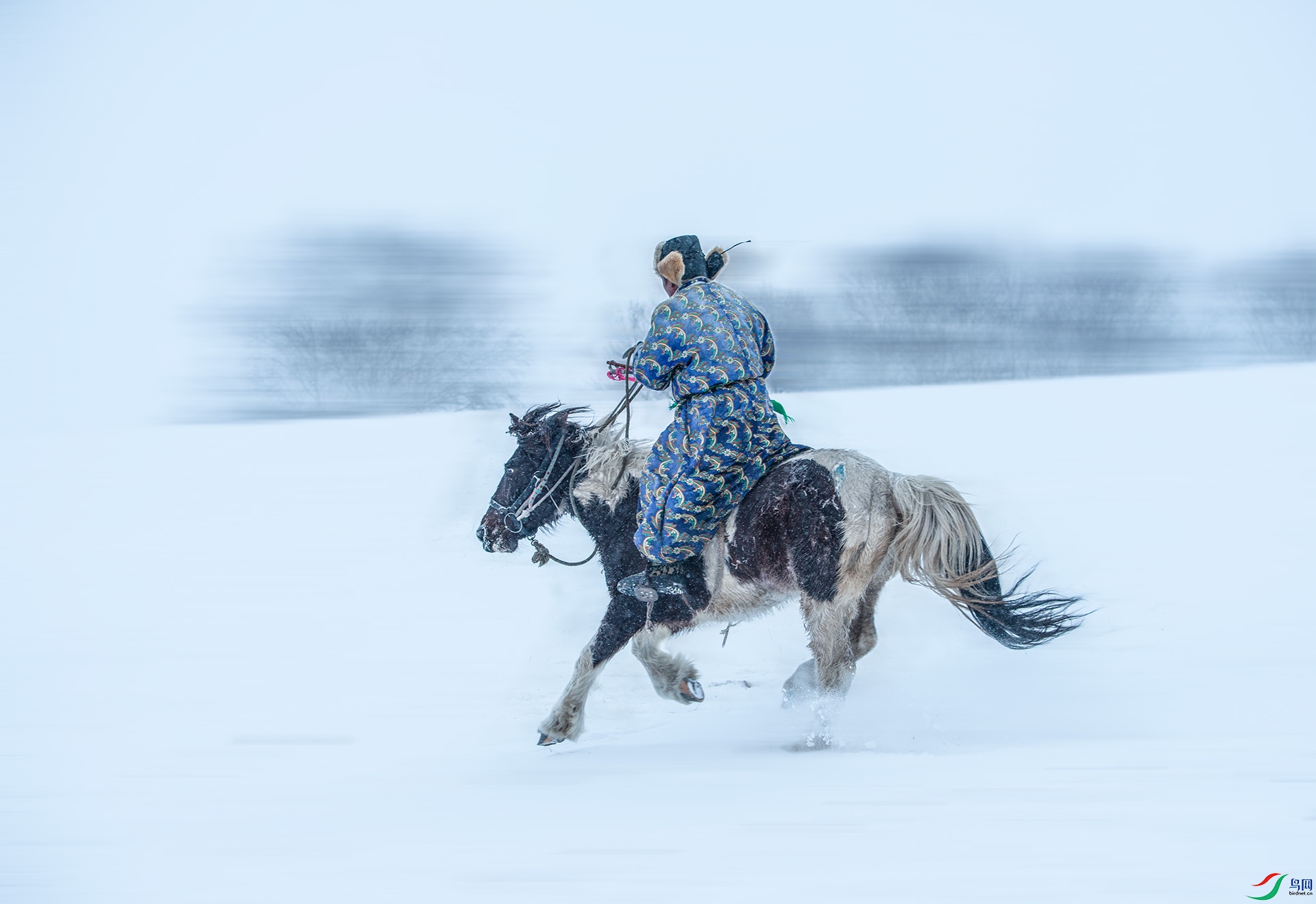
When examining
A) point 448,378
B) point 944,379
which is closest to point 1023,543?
point 944,379

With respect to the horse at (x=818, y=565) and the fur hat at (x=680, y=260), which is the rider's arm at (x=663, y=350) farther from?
the horse at (x=818, y=565)

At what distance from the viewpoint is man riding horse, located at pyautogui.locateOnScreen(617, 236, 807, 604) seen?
12.0 ft

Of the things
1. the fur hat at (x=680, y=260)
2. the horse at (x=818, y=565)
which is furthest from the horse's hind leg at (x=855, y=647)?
the fur hat at (x=680, y=260)

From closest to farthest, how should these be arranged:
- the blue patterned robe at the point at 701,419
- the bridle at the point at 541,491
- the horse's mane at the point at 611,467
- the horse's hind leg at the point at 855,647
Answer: the blue patterned robe at the point at 701,419
the horse's hind leg at the point at 855,647
the horse's mane at the point at 611,467
the bridle at the point at 541,491

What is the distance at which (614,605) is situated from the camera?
3938mm

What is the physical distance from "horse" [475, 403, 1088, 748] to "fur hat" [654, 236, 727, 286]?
84 centimetres

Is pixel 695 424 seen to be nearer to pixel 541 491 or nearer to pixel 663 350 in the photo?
pixel 663 350

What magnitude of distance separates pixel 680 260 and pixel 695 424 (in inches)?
27.1

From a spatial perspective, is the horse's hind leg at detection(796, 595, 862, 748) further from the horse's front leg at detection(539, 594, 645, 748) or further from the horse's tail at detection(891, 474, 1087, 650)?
the horse's front leg at detection(539, 594, 645, 748)

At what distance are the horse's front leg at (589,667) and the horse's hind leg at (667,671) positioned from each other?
0.37m

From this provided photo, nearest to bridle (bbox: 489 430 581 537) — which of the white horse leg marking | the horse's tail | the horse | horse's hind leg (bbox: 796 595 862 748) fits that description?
the horse

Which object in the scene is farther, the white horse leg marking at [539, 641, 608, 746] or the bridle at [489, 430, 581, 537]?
the bridle at [489, 430, 581, 537]

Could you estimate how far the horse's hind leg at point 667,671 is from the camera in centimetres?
431

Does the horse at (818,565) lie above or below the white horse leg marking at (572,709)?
above
